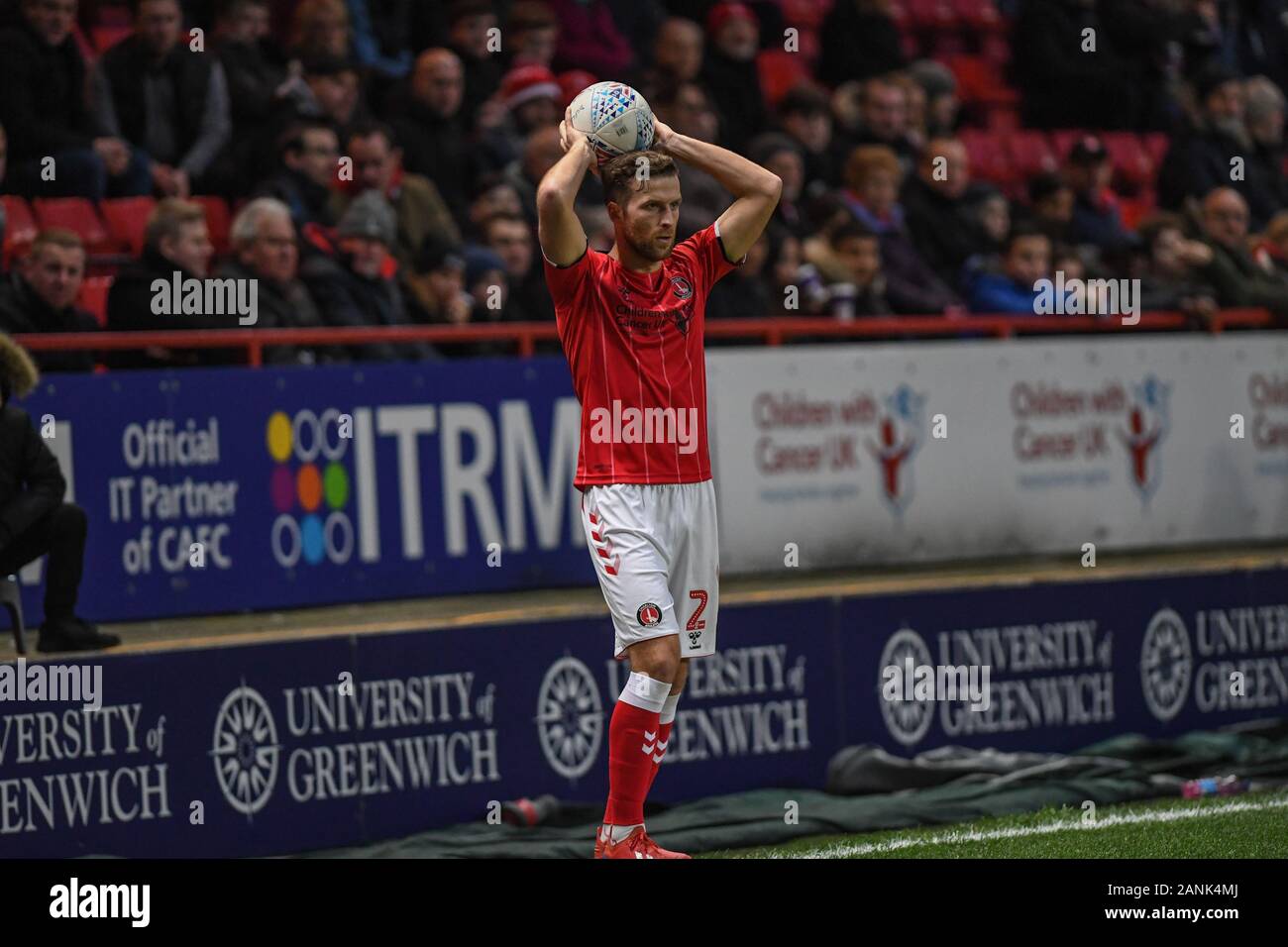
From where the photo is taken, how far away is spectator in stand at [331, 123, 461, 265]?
11.2 m

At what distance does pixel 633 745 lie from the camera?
7.10 meters

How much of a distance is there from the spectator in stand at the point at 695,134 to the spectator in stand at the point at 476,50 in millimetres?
1023

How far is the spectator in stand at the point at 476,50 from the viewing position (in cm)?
1259

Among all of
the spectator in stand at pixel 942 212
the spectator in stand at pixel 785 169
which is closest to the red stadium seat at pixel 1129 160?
the spectator in stand at pixel 942 212

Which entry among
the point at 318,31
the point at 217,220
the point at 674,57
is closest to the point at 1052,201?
the point at 674,57

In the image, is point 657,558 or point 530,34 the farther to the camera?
point 530,34

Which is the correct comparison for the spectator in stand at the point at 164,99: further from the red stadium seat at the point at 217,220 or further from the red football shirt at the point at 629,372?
A: the red football shirt at the point at 629,372

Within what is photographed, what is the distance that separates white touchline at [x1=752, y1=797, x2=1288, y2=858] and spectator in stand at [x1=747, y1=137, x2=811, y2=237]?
475cm

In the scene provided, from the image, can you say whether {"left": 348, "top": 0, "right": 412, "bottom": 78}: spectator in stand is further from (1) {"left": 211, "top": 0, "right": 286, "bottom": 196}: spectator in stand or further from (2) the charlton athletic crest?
(2) the charlton athletic crest

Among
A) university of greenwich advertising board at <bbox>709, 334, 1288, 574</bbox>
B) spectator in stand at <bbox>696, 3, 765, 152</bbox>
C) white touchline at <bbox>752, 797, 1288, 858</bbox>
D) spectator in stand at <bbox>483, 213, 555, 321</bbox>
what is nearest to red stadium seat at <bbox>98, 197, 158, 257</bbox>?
spectator in stand at <bbox>483, 213, 555, 321</bbox>

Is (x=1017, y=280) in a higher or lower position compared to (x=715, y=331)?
higher

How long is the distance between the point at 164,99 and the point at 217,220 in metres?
0.69

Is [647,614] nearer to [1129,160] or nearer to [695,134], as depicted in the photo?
[695,134]

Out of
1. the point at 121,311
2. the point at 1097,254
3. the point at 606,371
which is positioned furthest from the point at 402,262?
the point at 1097,254
